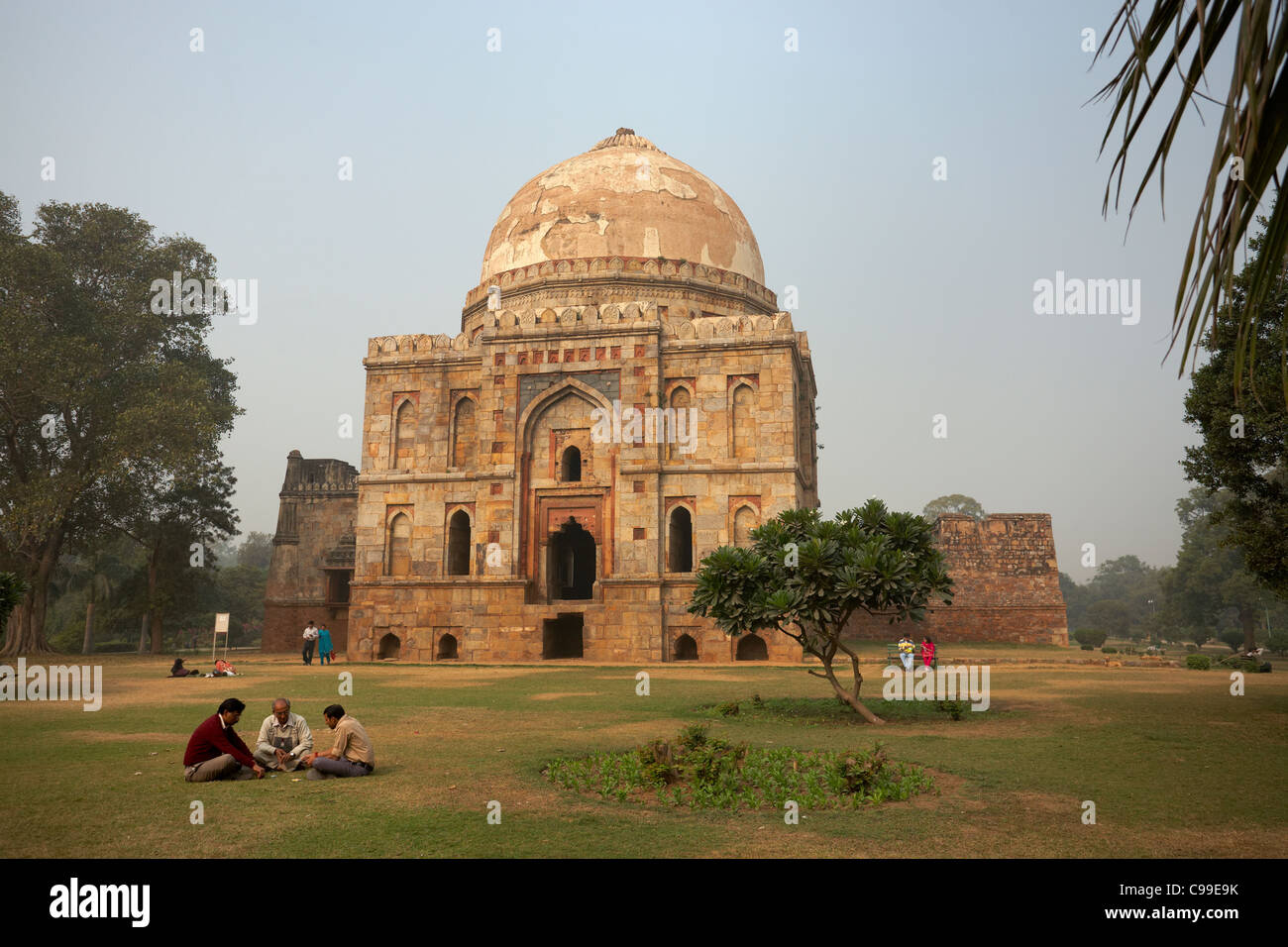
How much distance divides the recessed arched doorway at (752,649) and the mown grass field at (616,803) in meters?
8.35

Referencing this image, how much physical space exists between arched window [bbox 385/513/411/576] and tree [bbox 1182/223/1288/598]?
2041 cm

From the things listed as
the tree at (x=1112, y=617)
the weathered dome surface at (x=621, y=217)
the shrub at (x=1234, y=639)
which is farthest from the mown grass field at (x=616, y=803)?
the tree at (x=1112, y=617)

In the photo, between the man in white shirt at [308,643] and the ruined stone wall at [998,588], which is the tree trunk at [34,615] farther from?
the ruined stone wall at [998,588]

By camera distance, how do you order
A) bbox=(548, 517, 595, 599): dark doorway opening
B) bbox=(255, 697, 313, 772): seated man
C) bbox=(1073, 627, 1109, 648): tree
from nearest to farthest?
bbox=(255, 697, 313, 772): seated man, bbox=(548, 517, 595, 599): dark doorway opening, bbox=(1073, 627, 1109, 648): tree

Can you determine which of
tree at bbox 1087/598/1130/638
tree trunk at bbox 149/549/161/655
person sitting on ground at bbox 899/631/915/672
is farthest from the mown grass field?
tree at bbox 1087/598/1130/638

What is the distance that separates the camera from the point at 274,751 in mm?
8367

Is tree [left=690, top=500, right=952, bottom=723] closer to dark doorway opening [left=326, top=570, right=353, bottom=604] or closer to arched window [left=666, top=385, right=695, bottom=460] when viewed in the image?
arched window [left=666, top=385, right=695, bottom=460]

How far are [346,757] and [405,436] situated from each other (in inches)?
788

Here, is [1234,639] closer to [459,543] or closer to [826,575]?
[459,543]

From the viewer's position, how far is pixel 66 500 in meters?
25.6

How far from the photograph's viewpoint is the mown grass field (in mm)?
5848

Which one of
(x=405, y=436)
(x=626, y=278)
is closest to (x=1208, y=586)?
(x=626, y=278)

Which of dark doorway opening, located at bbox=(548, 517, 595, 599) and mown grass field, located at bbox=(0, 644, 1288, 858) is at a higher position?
dark doorway opening, located at bbox=(548, 517, 595, 599)
